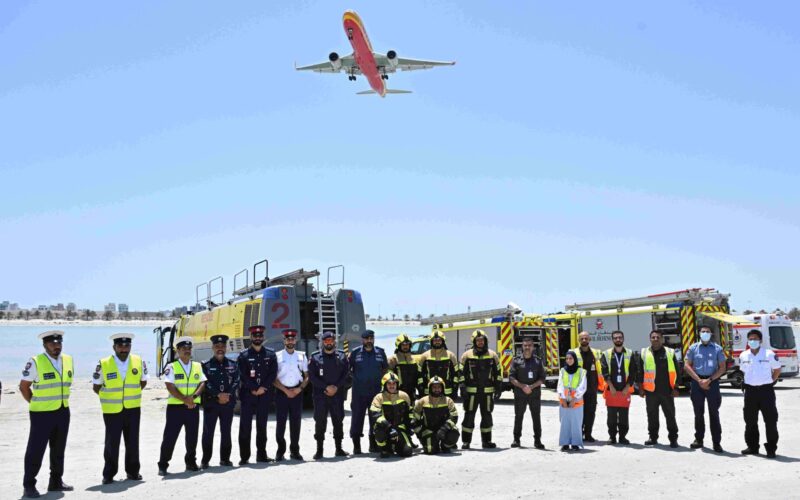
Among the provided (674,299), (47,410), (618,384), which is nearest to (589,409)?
(618,384)

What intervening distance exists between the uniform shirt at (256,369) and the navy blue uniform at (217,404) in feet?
0.82

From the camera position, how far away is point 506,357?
19.6 meters

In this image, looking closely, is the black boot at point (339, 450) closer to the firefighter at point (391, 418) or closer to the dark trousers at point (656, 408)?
the firefighter at point (391, 418)

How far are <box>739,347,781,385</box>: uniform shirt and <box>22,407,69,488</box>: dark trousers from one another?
339 inches

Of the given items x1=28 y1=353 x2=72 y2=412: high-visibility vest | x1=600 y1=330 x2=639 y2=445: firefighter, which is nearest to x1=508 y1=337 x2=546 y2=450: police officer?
x1=600 y1=330 x2=639 y2=445: firefighter

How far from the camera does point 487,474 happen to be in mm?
8609

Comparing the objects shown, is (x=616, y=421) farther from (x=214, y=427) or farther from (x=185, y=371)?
(x=185, y=371)

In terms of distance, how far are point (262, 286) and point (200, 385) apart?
28.4ft

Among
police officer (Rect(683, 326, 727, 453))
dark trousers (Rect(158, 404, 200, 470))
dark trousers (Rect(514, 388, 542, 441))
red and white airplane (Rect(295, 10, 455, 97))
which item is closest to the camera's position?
dark trousers (Rect(158, 404, 200, 470))

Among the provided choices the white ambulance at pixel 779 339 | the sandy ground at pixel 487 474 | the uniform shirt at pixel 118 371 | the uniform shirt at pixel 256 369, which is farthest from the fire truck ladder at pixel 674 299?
the uniform shirt at pixel 118 371

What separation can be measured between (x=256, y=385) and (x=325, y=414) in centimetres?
106

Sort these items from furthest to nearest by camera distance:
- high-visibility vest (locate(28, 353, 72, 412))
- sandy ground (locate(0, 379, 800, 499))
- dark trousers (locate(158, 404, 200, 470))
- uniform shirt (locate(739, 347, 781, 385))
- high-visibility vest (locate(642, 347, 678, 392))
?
1. high-visibility vest (locate(642, 347, 678, 392))
2. uniform shirt (locate(739, 347, 781, 385))
3. dark trousers (locate(158, 404, 200, 470))
4. high-visibility vest (locate(28, 353, 72, 412))
5. sandy ground (locate(0, 379, 800, 499))

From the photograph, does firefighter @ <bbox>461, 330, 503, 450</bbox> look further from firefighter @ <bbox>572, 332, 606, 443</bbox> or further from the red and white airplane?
the red and white airplane

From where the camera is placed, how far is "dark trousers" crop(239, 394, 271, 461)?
9805 millimetres
